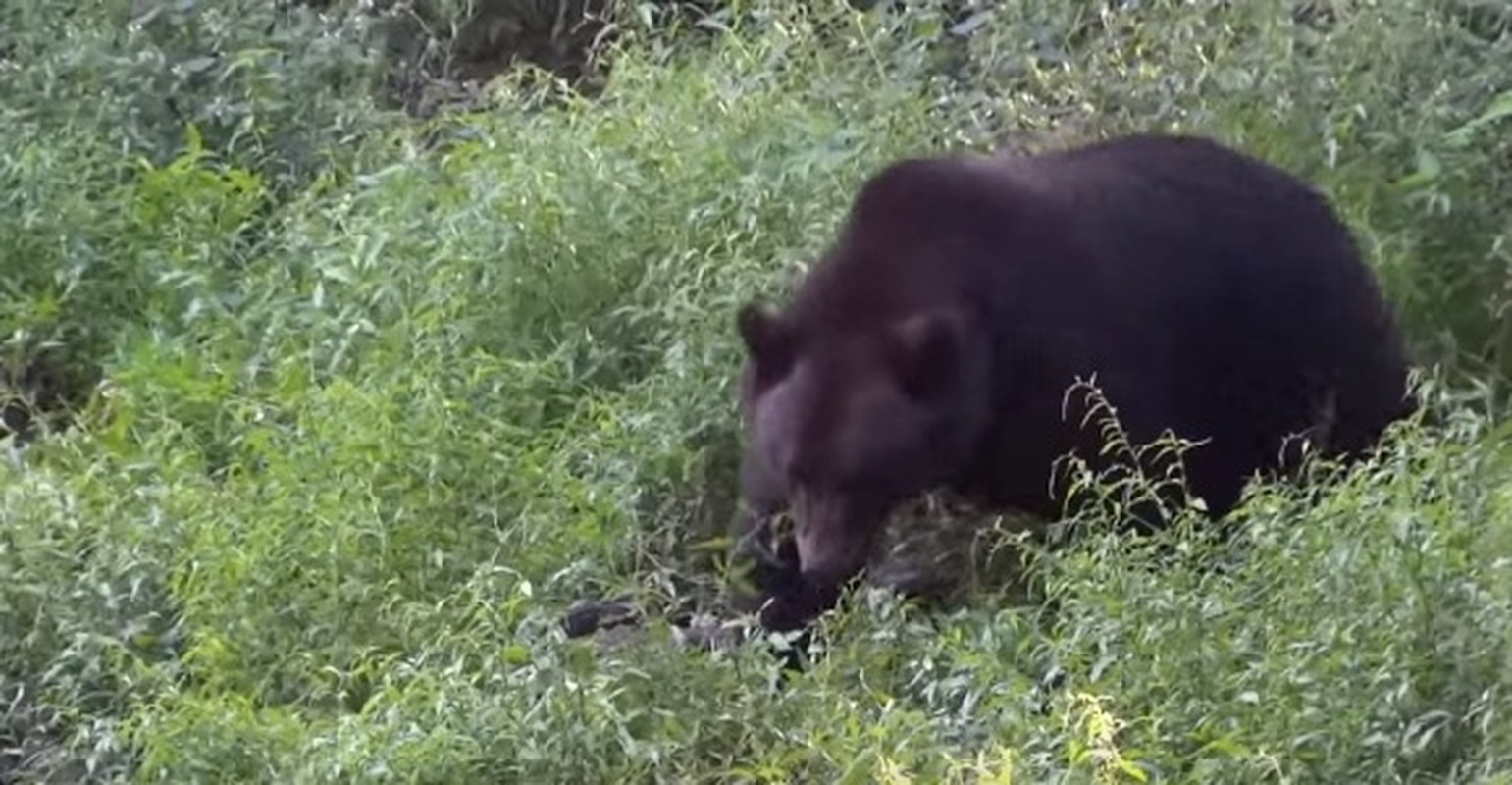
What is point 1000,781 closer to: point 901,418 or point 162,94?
point 901,418

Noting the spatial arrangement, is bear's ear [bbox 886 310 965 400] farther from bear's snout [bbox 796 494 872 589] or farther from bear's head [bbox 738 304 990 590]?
bear's snout [bbox 796 494 872 589]

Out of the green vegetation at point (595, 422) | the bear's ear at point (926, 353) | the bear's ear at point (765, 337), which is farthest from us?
the bear's ear at point (765, 337)

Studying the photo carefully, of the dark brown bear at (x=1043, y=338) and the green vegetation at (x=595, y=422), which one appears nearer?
the green vegetation at (x=595, y=422)

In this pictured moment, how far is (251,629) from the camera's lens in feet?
20.2

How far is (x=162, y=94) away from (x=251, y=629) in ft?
10.7

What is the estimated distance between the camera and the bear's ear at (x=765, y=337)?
21.4 ft

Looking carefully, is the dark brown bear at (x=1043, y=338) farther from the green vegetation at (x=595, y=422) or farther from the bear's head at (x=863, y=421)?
the green vegetation at (x=595, y=422)

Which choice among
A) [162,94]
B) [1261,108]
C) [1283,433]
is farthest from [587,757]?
[162,94]

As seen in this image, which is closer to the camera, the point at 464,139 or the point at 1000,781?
the point at 1000,781

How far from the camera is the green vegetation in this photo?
17.2 feet

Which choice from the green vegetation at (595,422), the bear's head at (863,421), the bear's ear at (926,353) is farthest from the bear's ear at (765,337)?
the green vegetation at (595,422)

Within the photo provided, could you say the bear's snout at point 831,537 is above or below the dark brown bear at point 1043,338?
below

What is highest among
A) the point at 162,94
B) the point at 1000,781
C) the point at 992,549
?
the point at 1000,781

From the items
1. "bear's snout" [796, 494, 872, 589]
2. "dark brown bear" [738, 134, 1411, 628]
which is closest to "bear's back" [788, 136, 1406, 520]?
"dark brown bear" [738, 134, 1411, 628]
